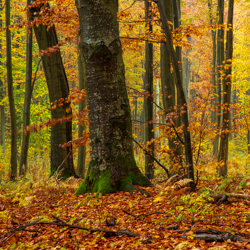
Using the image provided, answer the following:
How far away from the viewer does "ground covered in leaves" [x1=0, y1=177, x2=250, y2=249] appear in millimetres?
2557

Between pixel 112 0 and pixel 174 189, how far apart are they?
11.6 feet

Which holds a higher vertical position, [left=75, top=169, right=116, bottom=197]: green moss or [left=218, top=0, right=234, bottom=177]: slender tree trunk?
[left=218, top=0, right=234, bottom=177]: slender tree trunk

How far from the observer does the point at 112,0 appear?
4820 mm

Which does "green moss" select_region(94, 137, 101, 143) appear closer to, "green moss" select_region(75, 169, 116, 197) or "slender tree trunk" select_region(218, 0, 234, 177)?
"green moss" select_region(75, 169, 116, 197)

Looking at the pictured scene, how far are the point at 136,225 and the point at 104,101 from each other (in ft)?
7.32

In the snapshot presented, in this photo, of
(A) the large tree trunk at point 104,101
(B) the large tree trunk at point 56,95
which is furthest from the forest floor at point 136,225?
(B) the large tree trunk at point 56,95

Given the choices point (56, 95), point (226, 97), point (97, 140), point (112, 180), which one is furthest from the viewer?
point (226, 97)

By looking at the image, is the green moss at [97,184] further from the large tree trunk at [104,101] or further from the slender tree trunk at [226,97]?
the slender tree trunk at [226,97]

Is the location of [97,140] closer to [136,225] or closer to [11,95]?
[136,225]

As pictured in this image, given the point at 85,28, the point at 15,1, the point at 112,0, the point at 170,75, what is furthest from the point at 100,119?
the point at 15,1

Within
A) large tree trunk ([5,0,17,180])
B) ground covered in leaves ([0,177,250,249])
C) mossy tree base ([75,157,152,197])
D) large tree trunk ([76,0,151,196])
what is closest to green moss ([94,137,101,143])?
large tree trunk ([76,0,151,196])

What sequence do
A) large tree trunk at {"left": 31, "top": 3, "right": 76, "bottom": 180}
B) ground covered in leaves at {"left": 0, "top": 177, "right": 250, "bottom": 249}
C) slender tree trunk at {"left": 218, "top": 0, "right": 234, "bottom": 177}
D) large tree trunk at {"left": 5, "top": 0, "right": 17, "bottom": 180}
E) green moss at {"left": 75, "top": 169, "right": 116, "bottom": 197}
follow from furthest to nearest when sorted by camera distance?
large tree trunk at {"left": 5, "top": 0, "right": 17, "bottom": 180} → slender tree trunk at {"left": 218, "top": 0, "right": 234, "bottom": 177} → large tree trunk at {"left": 31, "top": 3, "right": 76, "bottom": 180} → green moss at {"left": 75, "top": 169, "right": 116, "bottom": 197} → ground covered in leaves at {"left": 0, "top": 177, "right": 250, "bottom": 249}

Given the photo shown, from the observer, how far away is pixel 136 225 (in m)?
3.09

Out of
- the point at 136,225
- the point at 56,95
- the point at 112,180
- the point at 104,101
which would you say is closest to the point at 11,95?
the point at 56,95
